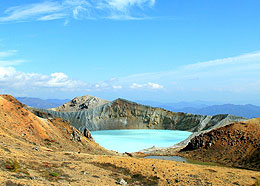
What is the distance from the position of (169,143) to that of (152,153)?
1693 centimetres

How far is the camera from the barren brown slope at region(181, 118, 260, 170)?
47.2 meters

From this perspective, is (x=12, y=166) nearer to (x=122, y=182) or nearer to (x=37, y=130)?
(x=122, y=182)

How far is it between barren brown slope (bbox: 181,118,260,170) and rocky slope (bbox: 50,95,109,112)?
71952mm

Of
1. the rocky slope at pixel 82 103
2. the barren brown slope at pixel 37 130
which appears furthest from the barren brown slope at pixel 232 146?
the rocky slope at pixel 82 103

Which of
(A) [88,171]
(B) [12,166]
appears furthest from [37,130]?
(B) [12,166]

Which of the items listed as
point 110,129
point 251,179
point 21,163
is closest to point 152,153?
point 251,179

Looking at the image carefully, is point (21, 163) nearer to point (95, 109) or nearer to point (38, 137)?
point (38, 137)

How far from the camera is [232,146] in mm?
52406

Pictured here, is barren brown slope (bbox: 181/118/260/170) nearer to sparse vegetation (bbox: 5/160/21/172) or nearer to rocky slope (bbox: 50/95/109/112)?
sparse vegetation (bbox: 5/160/21/172)

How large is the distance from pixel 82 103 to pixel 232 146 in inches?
3446

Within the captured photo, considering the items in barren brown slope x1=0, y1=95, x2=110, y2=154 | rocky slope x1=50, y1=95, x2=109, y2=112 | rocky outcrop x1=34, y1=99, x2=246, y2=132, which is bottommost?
barren brown slope x1=0, y1=95, x2=110, y2=154

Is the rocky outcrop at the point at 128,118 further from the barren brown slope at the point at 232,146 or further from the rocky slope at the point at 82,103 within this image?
the barren brown slope at the point at 232,146

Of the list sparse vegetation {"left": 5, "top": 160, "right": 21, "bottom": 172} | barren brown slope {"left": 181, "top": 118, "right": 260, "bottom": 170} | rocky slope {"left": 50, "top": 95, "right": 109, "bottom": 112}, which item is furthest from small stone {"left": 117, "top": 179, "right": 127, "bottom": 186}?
rocky slope {"left": 50, "top": 95, "right": 109, "bottom": 112}

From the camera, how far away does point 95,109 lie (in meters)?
113
